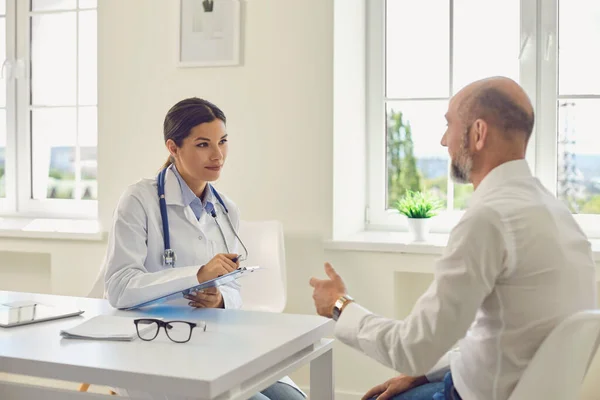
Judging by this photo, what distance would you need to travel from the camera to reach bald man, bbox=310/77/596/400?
1.59m

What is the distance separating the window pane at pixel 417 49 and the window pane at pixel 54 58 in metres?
1.72

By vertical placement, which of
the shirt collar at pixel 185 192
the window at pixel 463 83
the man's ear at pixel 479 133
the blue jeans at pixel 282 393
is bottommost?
the blue jeans at pixel 282 393

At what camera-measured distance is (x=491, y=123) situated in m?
1.73

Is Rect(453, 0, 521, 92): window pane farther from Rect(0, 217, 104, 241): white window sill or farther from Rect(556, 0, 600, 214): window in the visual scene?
Rect(0, 217, 104, 241): white window sill

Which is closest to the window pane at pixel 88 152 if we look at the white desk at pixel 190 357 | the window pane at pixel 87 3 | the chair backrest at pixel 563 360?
the window pane at pixel 87 3

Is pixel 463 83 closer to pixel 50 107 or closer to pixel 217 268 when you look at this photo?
pixel 217 268

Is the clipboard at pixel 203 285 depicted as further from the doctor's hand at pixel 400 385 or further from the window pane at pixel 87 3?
the window pane at pixel 87 3

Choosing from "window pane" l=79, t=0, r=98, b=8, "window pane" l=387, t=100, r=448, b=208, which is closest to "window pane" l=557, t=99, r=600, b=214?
"window pane" l=387, t=100, r=448, b=208

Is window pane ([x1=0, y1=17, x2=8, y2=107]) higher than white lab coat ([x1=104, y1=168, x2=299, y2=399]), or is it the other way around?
window pane ([x1=0, y1=17, x2=8, y2=107])

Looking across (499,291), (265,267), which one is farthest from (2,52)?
(499,291)

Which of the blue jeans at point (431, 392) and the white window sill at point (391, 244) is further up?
the white window sill at point (391, 244)

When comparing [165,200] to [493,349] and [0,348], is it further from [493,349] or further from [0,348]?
[493,349]

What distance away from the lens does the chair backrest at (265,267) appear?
3230mm

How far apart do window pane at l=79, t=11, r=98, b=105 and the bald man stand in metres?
2.87
